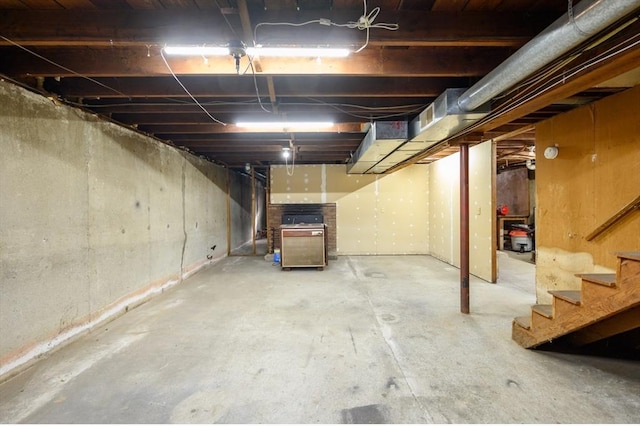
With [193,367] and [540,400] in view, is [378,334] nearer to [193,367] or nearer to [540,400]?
[540,400]

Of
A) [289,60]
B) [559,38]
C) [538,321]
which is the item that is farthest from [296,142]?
[538,321]

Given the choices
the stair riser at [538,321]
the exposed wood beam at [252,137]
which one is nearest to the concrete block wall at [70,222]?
the exposed wood beam at [252,137]

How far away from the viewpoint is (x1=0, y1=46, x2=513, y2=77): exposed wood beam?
2.01 m

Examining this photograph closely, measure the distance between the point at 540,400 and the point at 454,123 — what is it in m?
2.22

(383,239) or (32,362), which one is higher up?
(383,239)

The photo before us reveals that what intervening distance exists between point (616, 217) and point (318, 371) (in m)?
3.03

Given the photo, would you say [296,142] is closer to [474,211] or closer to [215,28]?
[215,28]

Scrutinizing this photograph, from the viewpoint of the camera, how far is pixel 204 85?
2.43 meters

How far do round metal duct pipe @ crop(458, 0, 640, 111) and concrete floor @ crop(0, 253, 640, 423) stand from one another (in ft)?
6.74

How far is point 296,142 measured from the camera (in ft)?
14.6

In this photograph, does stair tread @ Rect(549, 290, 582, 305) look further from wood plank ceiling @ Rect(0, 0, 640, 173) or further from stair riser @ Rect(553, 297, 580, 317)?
wood plank ceiling @ Rect(0, 0, 640, 173)

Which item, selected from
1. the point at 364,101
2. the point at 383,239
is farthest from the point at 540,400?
the point at 383,239

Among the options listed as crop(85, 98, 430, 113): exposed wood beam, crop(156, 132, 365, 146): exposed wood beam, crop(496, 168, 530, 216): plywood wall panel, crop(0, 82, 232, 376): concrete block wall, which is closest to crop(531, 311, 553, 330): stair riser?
crop(85, 98, 430, 113): exposed wood beam

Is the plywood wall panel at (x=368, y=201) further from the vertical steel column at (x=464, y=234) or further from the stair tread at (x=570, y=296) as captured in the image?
the stair tread at (x=570, y=296)
